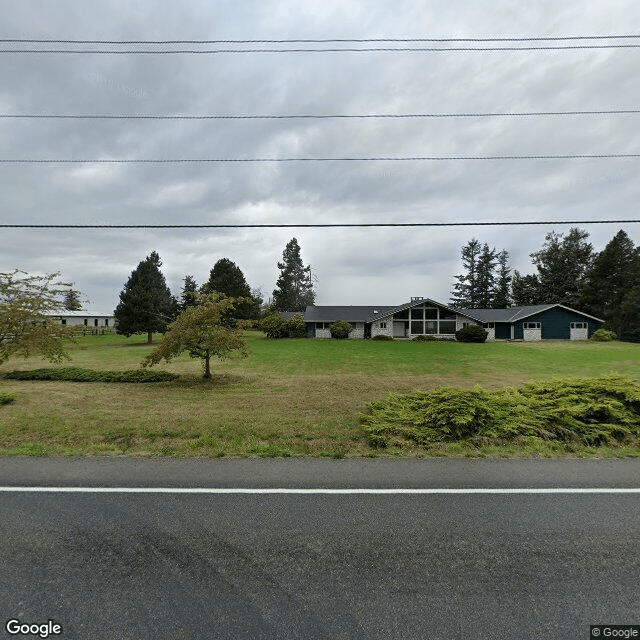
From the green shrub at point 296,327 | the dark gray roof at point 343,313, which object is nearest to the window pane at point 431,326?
the dark gray roof at point 343,313

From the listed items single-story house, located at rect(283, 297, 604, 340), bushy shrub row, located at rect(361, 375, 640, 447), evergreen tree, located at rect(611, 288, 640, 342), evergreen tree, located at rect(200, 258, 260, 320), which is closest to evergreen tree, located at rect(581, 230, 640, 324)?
evergreen tree, located at rect(611, 288, 640, 342)

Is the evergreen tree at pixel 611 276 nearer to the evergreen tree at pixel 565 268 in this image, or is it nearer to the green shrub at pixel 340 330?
the evergreen tree at pixel 565 268

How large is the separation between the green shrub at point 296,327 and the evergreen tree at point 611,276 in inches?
1601

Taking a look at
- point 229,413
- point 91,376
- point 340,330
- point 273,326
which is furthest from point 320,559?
point 273,326

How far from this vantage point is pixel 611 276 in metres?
51.5

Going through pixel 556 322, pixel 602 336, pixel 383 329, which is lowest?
pixel 602 336

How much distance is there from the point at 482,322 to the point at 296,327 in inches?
879

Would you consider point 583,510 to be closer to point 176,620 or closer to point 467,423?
point 467,423

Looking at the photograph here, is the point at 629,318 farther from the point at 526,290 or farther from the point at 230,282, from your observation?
the point at 230,282

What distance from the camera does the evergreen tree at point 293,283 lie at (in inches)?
2788

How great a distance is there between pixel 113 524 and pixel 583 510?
16.5ft

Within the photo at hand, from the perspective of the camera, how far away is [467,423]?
683 cm

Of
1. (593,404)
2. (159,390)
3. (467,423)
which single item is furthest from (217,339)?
(593,404)

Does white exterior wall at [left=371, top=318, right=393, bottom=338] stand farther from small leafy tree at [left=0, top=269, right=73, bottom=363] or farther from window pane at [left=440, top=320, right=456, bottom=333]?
small leafy tree at [left=0, top=269, right=73, bottom=363]
